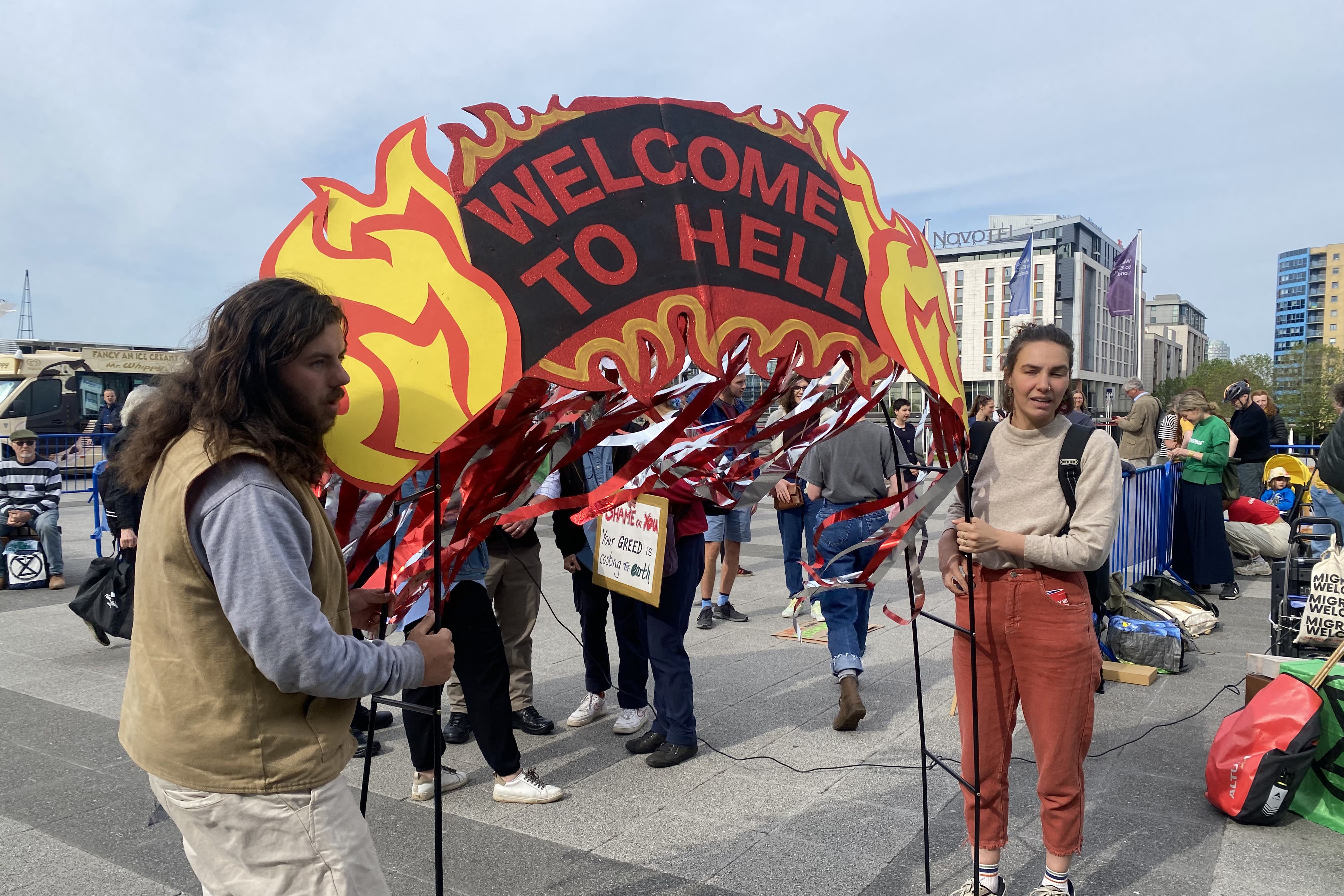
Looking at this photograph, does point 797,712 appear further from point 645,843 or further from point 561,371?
point 561,371

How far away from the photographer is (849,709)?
4.52 metres

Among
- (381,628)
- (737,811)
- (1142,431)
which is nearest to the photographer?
(381,628)

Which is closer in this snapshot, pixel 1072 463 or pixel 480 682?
pixel 1072 463

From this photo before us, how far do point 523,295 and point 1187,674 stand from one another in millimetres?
5178

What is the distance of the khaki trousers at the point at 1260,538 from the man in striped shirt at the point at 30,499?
437 inches

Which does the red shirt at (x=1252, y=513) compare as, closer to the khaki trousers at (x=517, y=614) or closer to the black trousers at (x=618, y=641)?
the black trousers at (x=618, y=641)

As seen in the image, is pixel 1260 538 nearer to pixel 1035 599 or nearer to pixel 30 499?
pixel 1035 599

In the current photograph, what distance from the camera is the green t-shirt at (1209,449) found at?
7738mm

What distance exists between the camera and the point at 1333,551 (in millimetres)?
4125

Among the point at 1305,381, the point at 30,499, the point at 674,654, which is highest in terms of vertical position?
the point at 1305,381

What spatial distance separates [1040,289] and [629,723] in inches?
3917

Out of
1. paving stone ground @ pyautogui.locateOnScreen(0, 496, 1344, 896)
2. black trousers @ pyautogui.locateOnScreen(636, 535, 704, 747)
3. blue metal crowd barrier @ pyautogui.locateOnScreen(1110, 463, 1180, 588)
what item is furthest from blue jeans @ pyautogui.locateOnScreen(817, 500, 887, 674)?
blue metal crowd barrier @ pyautogui.locateOnScreen(1110, 463, 1180, 588)

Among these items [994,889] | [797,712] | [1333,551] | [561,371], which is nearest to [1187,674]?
[1333,551]

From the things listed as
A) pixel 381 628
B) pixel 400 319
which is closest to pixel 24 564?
pixel 381 628
